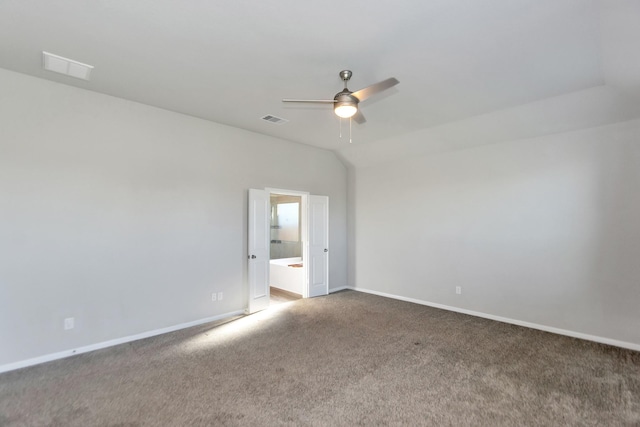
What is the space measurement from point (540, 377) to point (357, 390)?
1.81 meters

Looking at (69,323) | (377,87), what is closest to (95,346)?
(69,323)

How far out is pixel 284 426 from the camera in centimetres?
230

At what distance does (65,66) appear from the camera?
122 inches

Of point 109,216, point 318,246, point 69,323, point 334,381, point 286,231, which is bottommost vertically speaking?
point 334,381

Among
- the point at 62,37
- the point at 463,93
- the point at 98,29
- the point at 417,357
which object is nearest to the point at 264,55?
the point at 98,29

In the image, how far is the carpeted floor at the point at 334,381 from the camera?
241 centimetres

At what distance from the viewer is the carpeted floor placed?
2.41m

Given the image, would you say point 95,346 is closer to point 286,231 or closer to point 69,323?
point 69,323

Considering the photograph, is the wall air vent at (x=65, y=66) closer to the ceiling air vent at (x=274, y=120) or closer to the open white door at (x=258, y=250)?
the ceiling air vent at (x=274, y=120)

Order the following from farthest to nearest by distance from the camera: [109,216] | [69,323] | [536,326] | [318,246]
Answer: [318,246], [536,326], [109,216], [69,323]

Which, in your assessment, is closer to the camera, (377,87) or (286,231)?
(377,87)

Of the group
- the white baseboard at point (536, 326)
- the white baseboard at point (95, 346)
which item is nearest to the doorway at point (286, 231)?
the white baseboard at point (95, 346)

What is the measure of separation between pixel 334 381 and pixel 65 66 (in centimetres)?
407

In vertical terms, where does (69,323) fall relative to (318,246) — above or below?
below
